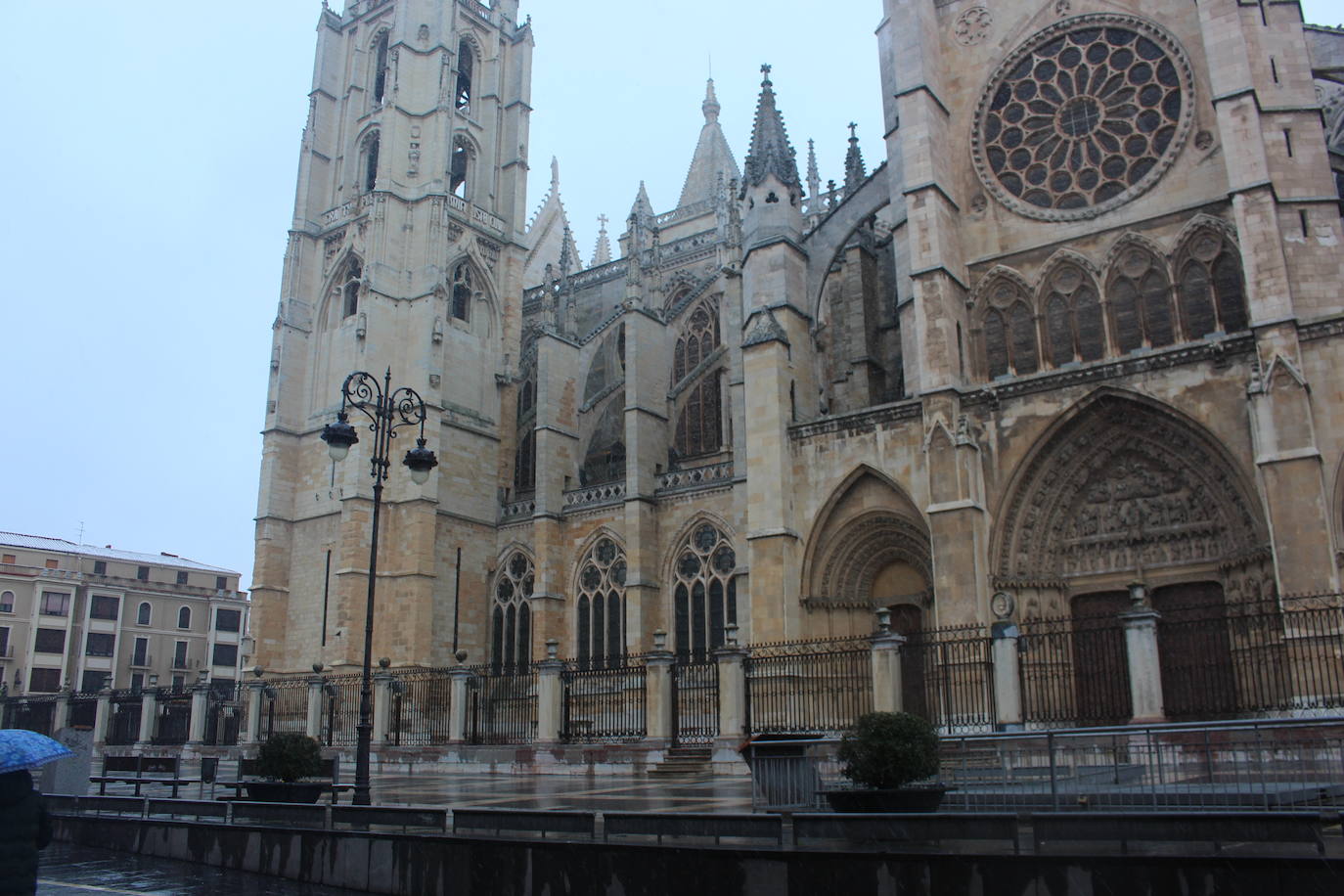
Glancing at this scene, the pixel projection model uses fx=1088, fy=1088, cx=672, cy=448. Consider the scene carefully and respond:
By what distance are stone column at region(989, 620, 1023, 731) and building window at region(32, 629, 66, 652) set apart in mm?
47923

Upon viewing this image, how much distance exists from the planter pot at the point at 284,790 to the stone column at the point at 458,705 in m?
9.87

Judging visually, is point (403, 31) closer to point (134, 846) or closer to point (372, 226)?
point (372, 226)

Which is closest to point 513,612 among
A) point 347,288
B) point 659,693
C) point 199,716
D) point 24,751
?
point 199,716

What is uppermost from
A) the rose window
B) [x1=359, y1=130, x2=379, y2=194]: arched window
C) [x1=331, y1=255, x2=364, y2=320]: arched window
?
[x1=359, y1=130, x2=379, y2=194]: arched window

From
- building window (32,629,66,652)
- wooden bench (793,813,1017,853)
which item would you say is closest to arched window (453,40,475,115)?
building window (32,629,66,652)

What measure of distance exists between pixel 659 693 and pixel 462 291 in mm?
18782

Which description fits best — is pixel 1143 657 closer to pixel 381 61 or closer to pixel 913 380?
pixel 913 380

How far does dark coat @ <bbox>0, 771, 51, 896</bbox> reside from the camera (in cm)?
523

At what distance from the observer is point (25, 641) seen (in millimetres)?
49531

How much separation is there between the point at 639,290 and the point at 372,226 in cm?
841

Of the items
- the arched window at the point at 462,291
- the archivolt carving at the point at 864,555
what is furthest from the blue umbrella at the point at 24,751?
the arched window at the point at 462,291

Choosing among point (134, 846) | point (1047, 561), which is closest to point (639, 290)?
point (1047, 561)

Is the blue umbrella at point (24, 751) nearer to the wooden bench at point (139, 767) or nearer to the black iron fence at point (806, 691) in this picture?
the wooden bench at point (139, 767)

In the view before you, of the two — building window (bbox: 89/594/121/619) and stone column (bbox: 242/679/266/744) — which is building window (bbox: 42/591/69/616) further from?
stone column (bbox: 242/679/266/744)
